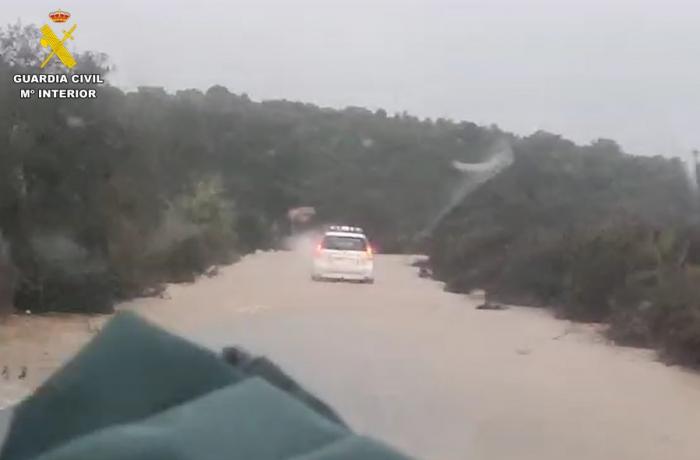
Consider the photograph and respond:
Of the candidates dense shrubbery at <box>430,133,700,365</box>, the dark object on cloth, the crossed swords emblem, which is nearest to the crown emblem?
the crossed swords emblem

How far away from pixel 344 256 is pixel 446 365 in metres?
4.55

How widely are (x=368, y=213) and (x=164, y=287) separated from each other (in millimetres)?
2751

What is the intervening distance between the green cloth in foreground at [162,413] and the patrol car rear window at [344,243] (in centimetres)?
1314

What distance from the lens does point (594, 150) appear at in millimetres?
13805

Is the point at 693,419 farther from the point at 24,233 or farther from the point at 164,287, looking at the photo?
the point at 24,233

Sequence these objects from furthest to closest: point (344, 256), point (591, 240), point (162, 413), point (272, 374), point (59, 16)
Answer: point (344, 256) → point (591, 240) → point (59, 16) → point (272, 374) → point (162, 413)

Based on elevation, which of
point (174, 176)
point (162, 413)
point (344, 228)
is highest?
point (162, 413)

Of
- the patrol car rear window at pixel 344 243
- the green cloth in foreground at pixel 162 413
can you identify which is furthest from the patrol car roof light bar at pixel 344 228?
the green cloth in foreground at pixel 162 413

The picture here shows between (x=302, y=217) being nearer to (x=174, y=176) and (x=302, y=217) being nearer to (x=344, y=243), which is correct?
(x=174, y=176)

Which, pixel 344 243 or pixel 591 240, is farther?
pixel 591 240

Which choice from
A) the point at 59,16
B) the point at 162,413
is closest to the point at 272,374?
the point at 162,413

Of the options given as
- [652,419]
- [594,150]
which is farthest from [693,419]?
[594,150]

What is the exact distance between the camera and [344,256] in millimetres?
17281

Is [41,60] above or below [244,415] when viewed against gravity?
above
